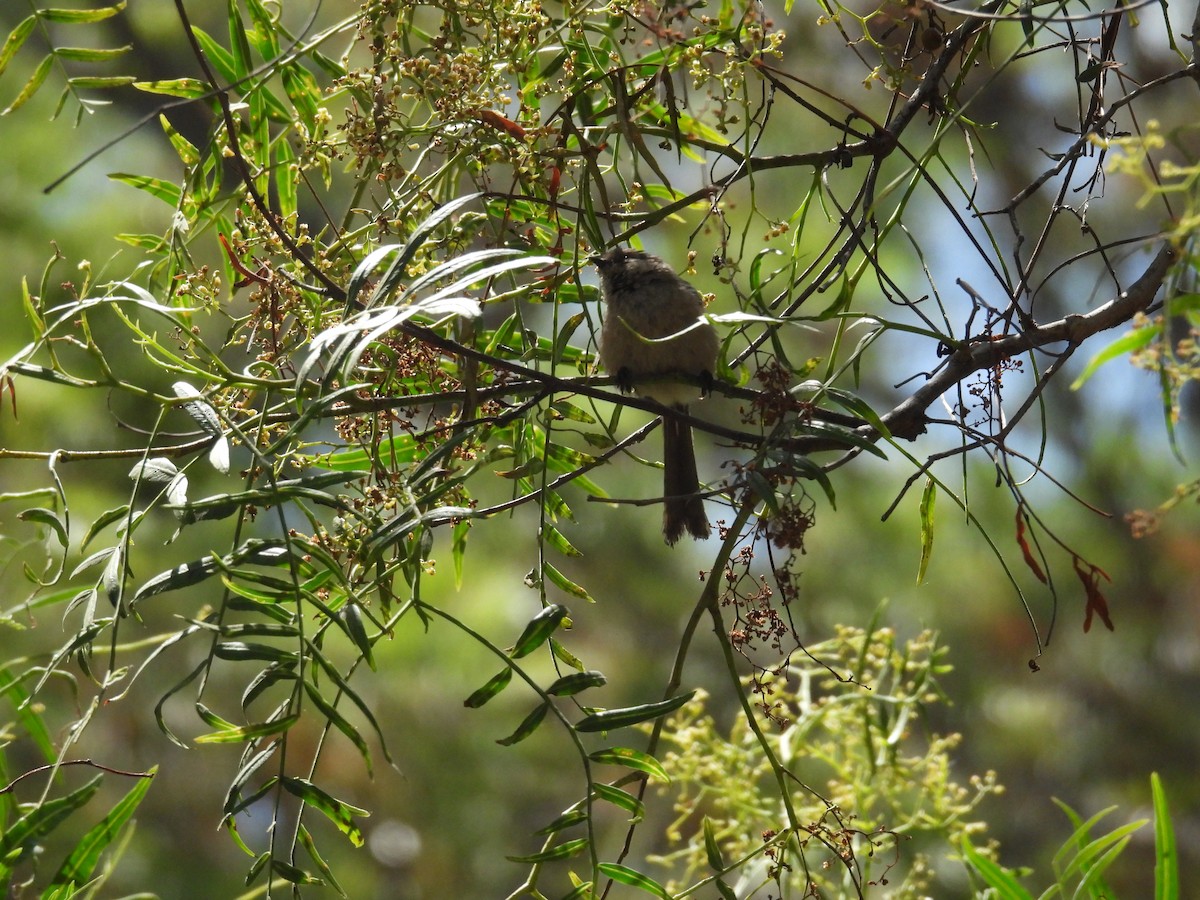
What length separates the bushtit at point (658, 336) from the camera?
241 centimetres

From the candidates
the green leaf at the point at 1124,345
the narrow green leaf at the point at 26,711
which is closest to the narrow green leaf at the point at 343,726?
the narrow green leaf at the point at 26,711

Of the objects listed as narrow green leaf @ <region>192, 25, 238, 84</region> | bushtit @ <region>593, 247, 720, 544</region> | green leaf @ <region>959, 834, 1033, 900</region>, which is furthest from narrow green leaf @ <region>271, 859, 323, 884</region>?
bushtit @ <region>593, 247, 720, 544</region>

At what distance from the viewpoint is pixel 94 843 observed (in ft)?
3.52

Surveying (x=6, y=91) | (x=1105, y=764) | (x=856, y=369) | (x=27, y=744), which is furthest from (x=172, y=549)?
(x=1105, y=764)

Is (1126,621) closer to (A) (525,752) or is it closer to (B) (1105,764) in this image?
(B) (1105,764)

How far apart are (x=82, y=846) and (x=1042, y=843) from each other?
5.10 metres

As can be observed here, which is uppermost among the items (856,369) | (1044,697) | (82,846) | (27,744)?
(1044,697)

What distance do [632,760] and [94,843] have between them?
0.49 m

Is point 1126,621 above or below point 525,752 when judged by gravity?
above

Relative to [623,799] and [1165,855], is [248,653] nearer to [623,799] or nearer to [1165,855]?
[623,799]

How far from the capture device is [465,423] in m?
1.24

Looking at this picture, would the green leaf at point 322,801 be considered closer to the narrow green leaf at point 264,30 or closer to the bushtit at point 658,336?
the narrow green leaf at point 264,30

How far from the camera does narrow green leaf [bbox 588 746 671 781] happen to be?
113 centimetres

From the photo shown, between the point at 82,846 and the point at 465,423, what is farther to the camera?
the point at 465,423
